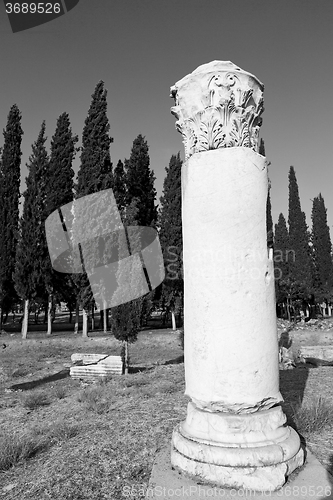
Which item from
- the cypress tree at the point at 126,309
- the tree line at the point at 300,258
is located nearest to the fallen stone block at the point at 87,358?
the cypress tree at the point at 126,309

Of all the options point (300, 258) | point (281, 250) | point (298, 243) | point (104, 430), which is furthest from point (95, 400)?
point (281, 250)

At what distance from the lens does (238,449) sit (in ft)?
8.64

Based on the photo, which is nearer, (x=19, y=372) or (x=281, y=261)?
(x=19, y=372)

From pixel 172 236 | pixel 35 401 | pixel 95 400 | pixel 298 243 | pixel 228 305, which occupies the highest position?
pixel 298 243

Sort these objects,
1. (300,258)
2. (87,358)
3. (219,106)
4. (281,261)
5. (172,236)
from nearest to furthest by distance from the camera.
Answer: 1. (219,106)
2. (87,358)
3. (172,236)
4. (300,258)
5. (281,261)

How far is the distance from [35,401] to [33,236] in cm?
1472

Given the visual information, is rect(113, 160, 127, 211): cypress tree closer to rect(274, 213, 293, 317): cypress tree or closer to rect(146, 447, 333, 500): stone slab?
rect(274, 213, 293, 317): cypress tree

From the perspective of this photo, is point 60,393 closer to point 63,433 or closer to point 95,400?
point 95,400

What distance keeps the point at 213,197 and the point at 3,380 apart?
8998 millimetres

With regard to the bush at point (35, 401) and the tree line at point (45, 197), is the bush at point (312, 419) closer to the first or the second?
the bush at point (35, 401)

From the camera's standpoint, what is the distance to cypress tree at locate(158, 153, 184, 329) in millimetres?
23312

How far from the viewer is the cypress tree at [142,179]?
26.1 meters

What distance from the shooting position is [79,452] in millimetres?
3287

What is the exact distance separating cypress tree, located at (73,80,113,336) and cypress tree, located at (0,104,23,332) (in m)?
4.46
